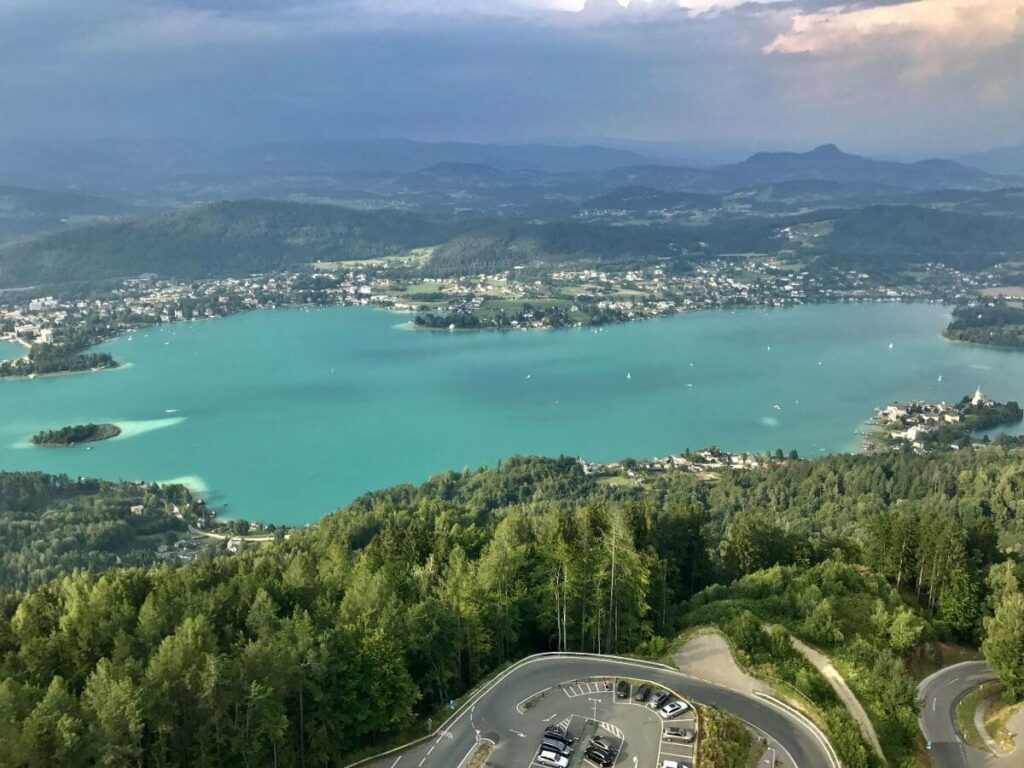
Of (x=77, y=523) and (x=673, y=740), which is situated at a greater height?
(x=673, y=740)

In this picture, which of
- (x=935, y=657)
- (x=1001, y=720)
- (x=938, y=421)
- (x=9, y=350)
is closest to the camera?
(x=1001, y=720)

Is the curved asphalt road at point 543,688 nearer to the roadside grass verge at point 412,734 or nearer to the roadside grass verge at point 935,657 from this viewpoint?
the roadside grass verge at point 412,734

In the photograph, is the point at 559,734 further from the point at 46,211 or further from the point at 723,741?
the point at 46,211

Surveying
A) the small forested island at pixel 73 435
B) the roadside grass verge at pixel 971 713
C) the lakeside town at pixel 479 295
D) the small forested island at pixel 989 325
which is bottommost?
the small forested island at pixel 73 435

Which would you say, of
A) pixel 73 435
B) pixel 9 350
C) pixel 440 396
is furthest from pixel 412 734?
pixel 9 350

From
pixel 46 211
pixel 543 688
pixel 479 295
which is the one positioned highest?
pixel 46 211

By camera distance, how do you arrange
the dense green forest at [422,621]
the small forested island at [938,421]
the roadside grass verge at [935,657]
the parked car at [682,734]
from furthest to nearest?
1. the small forested island at [938,421]
2. the roadside grass verge at [935,657]
3. the parked car at [682,734]
4. the dense green forest at [422,621]

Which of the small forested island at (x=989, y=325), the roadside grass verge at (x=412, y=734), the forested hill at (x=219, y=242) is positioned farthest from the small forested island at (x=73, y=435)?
the small forested island at (x=989, y=325)

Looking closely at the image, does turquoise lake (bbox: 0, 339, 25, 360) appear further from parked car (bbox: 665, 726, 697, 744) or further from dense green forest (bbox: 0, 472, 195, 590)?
parked car (bbox: 665, 726, 697, 744)
